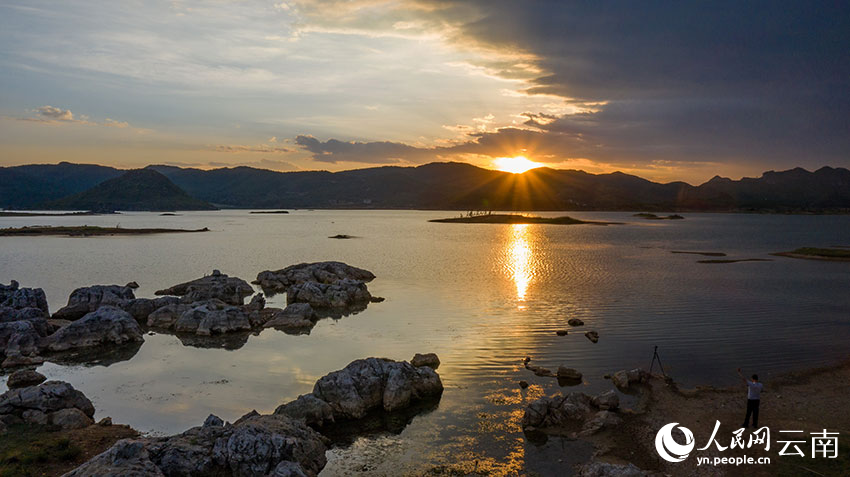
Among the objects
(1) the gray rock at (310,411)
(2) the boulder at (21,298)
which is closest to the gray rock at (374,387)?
(1) the gray rock at (310,411)

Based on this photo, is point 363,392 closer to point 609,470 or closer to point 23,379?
point 609,470

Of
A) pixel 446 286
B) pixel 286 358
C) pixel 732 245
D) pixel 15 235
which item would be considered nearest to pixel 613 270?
pixel 446 286

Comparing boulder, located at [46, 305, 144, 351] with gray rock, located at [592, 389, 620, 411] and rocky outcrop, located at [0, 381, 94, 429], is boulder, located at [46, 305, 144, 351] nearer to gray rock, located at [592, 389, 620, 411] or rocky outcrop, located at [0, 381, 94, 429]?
rocky outcrop, located at [0, 381, 94, 429]

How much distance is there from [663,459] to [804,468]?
12.4 ft

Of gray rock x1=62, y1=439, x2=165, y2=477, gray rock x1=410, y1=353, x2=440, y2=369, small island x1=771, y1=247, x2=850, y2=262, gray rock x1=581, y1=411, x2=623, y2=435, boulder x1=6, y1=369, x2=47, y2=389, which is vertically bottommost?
boulder x1=6, y1=369, x2=47, y2=389

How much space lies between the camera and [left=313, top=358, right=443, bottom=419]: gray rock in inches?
792

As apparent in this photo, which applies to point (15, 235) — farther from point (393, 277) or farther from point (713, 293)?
point (713, 293)

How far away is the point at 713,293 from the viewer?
152 feet

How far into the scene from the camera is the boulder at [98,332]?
29438 millimetres

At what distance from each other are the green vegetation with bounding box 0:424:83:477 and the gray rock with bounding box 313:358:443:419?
8.37m

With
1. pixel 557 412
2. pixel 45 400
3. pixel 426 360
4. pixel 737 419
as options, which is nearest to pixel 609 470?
pixel 557 412

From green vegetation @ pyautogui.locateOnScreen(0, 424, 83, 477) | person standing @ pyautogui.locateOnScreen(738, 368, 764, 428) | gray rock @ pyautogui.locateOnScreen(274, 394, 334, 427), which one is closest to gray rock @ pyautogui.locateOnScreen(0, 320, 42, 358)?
green vegetation @ pyautogui.locateOnScreen(0, 424, 83, 477)

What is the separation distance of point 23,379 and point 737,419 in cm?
3079

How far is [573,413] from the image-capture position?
747 inches
